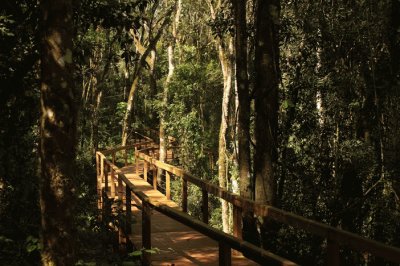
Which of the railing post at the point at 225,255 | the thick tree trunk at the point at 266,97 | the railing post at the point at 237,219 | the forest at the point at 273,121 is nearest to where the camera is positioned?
the railing post at the point at 225,255

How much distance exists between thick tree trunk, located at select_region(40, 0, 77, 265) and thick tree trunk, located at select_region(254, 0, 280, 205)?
422cm

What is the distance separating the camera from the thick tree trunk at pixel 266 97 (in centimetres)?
795

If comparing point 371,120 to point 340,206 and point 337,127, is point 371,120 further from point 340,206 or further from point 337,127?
point 340,206

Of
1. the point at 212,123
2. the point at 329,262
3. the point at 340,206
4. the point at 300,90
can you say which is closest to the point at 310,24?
the point at 300,90

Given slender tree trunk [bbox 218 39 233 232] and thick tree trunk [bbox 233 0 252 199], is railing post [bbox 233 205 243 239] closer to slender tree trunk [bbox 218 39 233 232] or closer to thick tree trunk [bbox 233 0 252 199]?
thick tree trunk [bbox 233 0 252 199]

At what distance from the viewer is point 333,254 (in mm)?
4641

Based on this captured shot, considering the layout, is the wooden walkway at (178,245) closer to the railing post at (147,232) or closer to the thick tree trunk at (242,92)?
the railing post at (147,232)

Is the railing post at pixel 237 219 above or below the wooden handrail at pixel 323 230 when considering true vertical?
below

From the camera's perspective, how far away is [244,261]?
22.3ft

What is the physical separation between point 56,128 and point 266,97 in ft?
14.4

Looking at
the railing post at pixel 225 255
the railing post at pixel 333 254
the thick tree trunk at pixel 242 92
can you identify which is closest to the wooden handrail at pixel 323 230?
the railing post at pixel 333 254

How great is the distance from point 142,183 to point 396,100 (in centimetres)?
863

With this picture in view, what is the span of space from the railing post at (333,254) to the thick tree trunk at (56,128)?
8.00 ft

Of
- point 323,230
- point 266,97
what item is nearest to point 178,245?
point 266,97
